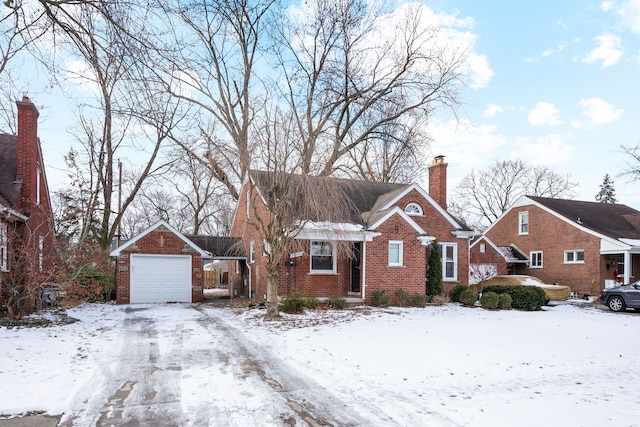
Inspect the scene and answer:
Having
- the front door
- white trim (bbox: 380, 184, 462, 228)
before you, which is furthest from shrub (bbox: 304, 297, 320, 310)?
white trim (bbox: 380, 184, 462, 228)

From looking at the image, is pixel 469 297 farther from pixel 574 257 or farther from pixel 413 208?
pixel 574 257

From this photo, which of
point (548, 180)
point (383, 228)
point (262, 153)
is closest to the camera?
point (262, 153)

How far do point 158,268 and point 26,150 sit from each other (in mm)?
6849

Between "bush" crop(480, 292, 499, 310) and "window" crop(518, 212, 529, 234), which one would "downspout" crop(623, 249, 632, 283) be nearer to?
"window" crop(518, 212, 529, 234)

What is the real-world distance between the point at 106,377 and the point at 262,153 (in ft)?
23.3

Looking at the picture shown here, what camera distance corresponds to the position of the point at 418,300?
16938 millimetres

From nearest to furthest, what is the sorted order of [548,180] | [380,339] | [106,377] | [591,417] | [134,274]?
[591,417], [106,377], [380,339], [134,274], [548,180]

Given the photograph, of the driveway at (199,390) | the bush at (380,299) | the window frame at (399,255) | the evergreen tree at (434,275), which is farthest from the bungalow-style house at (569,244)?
the driveway at (199,390)

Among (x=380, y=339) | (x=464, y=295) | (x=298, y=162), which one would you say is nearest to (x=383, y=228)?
(x=464, y=295)

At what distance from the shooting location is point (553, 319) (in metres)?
14.0

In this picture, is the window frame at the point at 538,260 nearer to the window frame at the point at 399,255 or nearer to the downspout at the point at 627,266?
the downspout at the point at 627,266

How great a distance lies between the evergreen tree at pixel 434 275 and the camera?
18531 millimetres

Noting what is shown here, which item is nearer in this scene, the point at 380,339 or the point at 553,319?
the point at 380,339

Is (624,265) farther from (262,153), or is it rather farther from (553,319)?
(262,153)
